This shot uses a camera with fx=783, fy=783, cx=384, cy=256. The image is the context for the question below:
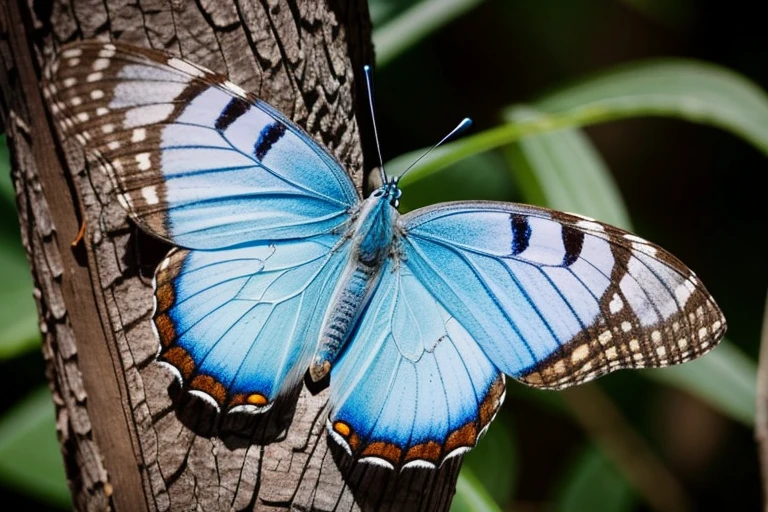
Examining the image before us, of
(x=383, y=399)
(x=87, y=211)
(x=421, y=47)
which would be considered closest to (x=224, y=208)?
(x=87, y=211)

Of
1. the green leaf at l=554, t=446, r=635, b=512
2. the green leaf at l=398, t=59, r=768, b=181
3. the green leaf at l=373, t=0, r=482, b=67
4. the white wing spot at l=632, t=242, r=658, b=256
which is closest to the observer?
the white wing spot at l=632, t=242, r=658, b=256

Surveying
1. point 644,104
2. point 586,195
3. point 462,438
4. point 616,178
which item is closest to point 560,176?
point 586,195

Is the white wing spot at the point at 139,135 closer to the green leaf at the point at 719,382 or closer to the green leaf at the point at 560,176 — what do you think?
the green leaf at the point at 560,176

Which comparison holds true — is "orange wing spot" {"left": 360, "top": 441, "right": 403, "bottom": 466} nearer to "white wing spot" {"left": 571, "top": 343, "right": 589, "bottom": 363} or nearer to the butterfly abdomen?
the butterfly abdomen

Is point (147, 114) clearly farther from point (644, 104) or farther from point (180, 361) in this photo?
point (644, 104)

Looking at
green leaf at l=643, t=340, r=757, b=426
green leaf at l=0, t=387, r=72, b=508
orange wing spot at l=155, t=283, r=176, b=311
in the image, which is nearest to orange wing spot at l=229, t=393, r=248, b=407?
orange wing spot at l=155, t=283, r=176, b=311

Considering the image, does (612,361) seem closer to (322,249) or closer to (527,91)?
(322,249)
